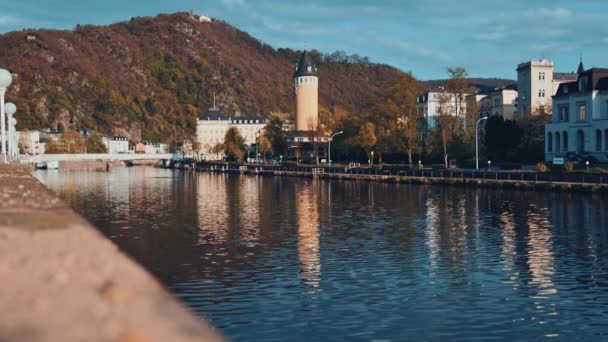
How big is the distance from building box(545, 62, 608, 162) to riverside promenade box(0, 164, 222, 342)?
264ft

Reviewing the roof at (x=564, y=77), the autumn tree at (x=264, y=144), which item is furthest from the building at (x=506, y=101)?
the autumn tree at (x=264, y=144)

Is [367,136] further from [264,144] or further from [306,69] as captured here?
[306,69]

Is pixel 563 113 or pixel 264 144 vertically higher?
pixel 563 113

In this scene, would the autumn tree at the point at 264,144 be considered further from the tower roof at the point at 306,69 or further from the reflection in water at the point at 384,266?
the reflection in water at the point at 384,266

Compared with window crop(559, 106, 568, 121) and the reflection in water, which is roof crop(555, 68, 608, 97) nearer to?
window crop(559, 106, 568, 121)

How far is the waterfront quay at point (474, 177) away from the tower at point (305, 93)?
43.6 m

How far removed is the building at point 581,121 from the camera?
81.1 meters

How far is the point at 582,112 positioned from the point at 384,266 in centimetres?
6576

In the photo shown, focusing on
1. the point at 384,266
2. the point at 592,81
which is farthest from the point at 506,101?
the point at 384,266

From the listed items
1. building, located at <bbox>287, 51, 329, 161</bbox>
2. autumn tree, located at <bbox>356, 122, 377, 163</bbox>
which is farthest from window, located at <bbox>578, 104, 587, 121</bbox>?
building, located at <bbox>287, 51, 329, 161</bbox>

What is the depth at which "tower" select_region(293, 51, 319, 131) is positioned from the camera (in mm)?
162125

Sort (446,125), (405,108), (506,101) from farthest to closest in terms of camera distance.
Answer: (506,101), (405,108), (446,125)

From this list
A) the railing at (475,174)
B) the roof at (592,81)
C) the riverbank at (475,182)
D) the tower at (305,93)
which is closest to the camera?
the riverbank at (475,182)

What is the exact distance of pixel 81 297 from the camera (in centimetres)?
390
